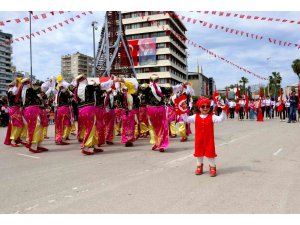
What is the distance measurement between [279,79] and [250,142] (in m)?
84.8

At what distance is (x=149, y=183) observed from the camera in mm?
5477

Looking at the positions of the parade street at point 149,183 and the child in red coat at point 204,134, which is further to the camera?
the child in red coat at point 204,134

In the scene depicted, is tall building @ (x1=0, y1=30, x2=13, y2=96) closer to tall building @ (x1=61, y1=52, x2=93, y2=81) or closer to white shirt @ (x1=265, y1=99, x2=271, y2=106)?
tall building @ (x1=61, y1=52, x2=93, y2=81)

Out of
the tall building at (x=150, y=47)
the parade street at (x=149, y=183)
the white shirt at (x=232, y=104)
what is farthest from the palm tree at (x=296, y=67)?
the parade street at (x=149, y=183)

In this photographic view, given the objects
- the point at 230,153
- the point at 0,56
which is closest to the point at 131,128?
the point at 230,153

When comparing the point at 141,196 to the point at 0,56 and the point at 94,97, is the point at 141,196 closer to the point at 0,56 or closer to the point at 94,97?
the point at 94,97

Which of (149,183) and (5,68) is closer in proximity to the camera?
(149,183)

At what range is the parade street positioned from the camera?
429cm

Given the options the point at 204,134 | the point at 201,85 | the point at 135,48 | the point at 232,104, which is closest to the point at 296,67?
the point at 201,85

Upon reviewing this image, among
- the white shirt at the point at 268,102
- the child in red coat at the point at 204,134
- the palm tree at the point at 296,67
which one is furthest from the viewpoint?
the palm tree at the point at 296,67

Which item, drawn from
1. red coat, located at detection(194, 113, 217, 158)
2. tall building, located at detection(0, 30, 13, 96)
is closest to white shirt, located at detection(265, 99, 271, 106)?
red coat, located at detection(194, 113, 217, 158)

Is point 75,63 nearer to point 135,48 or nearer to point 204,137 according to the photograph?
point 135,48

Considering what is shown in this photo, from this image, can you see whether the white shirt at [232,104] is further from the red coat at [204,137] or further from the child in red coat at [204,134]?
the red coat at [204,137]

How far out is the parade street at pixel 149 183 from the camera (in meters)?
4.29
